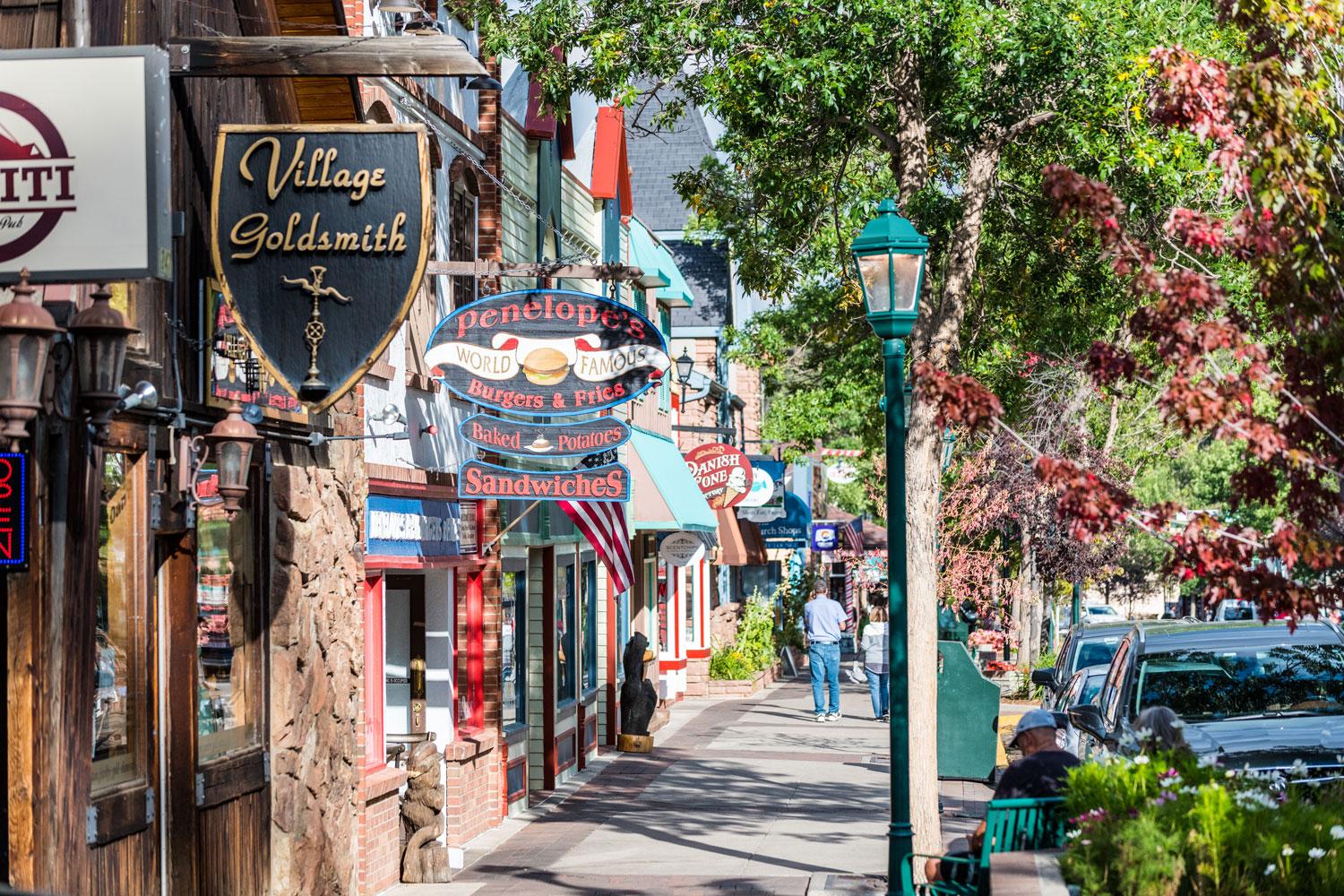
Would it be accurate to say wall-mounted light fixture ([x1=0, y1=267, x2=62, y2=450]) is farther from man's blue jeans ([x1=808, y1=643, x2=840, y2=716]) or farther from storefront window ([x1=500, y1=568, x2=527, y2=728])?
man's blue jeans ([x1=808, y1=643, x2=840, y2=716])

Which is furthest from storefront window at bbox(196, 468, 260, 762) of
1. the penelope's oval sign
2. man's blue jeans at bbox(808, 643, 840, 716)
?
man's blue jeans at bbox(808, 643, 840, 716)

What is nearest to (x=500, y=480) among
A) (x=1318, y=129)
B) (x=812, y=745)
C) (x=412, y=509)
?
(x=412, y=509)

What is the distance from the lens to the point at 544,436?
45.4 feet

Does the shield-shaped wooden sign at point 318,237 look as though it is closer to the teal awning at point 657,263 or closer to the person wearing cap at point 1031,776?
the person wearing cap at point 1031,776

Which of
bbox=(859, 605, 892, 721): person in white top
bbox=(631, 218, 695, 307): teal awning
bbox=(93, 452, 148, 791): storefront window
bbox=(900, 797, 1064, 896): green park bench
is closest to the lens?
bbox=(900, 797, 1064, 896): green park bench

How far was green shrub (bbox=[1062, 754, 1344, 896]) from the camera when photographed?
20.9 ft

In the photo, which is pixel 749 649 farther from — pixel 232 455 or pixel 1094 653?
pixel 232 455

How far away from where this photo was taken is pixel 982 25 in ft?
45.5

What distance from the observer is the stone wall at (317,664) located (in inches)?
446

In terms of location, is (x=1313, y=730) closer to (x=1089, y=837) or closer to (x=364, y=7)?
(x=1089, y=837)

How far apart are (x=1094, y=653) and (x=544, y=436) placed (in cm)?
771

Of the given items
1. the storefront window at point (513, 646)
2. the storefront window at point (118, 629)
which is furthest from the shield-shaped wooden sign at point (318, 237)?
the storefront window at point (513, 646)

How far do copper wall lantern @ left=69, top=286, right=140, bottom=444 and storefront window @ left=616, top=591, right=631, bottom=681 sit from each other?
16.1 metres

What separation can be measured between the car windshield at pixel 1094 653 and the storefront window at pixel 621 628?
7.22m
